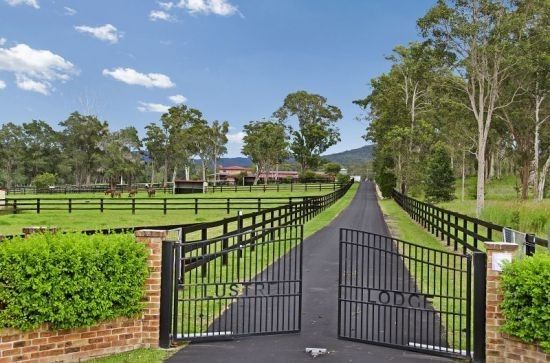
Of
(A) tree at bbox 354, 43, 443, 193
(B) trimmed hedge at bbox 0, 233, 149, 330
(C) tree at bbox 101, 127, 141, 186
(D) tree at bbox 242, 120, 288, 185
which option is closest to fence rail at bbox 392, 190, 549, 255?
(B) trimmed hedge at bbox 0, 233, 149, 330

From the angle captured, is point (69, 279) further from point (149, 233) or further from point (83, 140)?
point (83, 140)

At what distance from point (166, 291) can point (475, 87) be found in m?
34.4

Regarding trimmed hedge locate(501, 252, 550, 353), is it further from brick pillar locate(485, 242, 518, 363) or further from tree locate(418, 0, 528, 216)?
tree locate(418, 0, 528, 216)

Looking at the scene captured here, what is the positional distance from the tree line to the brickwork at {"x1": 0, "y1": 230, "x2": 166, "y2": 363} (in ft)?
252

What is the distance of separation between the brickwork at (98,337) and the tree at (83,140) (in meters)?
102

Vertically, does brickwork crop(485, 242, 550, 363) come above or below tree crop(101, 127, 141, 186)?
below

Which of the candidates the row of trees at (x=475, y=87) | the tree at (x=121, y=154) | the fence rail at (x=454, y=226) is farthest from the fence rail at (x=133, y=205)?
the tree at (x=121, y=154)

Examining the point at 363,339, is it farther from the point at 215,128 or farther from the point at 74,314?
the point at 215,128

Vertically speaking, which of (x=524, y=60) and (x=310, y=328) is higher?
(x=524, y=60)

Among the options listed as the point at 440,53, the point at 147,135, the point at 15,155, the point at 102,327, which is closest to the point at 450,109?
the point at 440,53

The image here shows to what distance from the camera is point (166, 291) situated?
A: 628 centimetres

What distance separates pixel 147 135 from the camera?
96.2m

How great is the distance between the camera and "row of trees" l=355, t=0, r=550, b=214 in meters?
28.9

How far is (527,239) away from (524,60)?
87.7 feet
